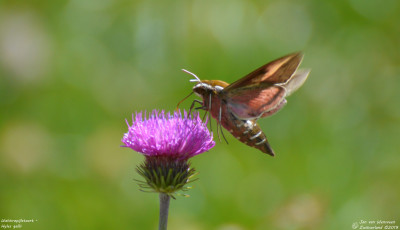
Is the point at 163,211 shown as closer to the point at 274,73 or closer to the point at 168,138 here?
the point at 168,138

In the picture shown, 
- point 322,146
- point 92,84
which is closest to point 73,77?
point 92,84

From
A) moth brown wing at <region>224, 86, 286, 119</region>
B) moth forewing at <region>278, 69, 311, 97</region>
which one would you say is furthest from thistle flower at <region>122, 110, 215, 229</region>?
moth forewing at <region>278, 69, 311, 97</region>

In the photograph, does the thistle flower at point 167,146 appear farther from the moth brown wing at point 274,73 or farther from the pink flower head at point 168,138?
the moth brown wing at point 274,73

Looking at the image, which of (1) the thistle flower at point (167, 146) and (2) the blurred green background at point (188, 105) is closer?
(1) the thistle flower at point (167, 146)

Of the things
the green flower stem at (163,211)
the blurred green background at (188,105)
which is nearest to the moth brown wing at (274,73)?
the green flower stem at (163,211)

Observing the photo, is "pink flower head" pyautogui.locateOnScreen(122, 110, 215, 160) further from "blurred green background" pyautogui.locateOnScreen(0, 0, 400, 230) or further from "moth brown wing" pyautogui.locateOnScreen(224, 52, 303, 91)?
"blurred green background" pyautogui.locateOnScreen(0, 0, 400, 230)

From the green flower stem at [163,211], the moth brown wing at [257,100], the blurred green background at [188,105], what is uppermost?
the blurred green background at [188,105]
